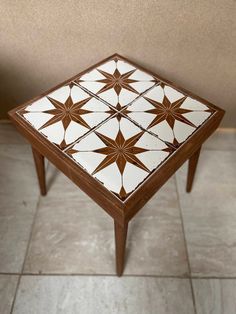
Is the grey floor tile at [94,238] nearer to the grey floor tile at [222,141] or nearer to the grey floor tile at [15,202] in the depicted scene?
the grey floor tile at [15,202]

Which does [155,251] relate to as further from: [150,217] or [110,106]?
[110,106]

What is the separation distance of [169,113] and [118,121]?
143 mm

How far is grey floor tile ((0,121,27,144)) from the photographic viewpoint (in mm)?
1290

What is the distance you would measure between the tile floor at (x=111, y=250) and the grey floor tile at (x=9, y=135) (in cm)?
13

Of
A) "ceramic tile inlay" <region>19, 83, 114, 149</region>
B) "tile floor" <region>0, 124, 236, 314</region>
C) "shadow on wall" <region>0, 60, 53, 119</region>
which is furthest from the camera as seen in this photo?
"shadow on wall" <region>0, 60, 53, 119</region>

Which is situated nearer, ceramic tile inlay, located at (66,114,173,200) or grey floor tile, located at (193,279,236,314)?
ceramic tile inlay, located at (66,114,173,200)

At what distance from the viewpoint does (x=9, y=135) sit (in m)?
1.31

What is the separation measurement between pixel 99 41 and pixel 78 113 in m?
0.34

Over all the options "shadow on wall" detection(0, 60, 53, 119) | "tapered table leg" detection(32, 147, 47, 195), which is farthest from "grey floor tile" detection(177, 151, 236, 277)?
"shadow on wall" detection(0, 60, 53, 119)

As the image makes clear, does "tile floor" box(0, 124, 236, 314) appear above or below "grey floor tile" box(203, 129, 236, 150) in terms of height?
below

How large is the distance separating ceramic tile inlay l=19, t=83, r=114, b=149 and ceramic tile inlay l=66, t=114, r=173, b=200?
0.11 feet

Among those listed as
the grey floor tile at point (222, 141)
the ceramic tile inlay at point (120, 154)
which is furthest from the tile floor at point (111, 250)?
the ceramic tile inlay at point (120, 154)

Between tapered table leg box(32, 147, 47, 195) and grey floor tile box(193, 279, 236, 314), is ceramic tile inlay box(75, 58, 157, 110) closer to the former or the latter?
tapered table leg box(32, 147, 47, 195)

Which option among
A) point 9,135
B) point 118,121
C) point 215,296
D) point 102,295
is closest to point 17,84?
point 9,135
